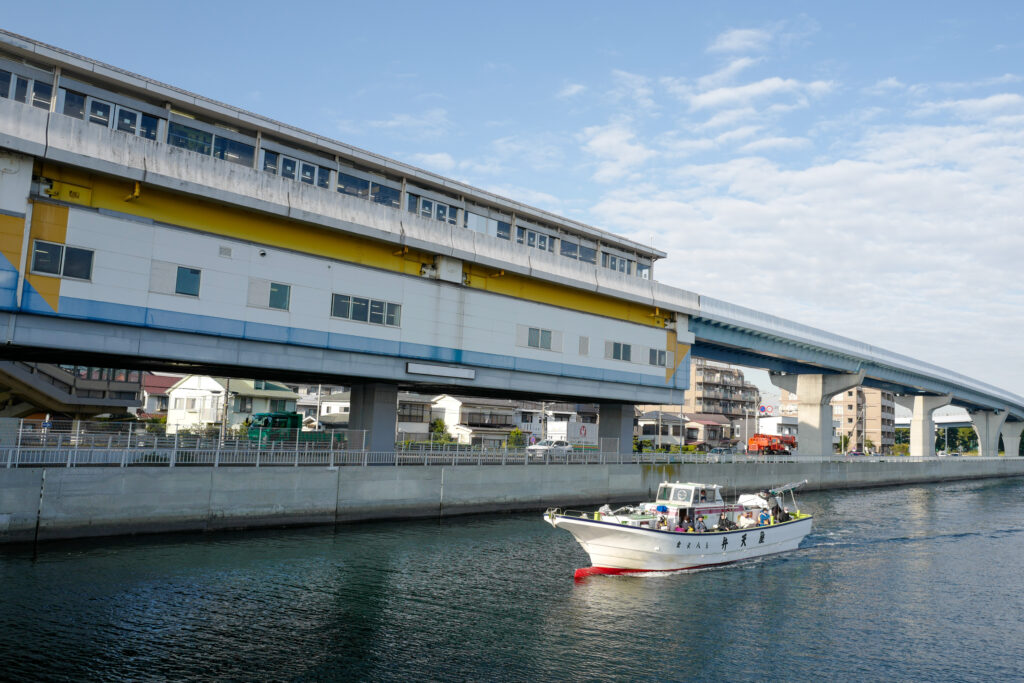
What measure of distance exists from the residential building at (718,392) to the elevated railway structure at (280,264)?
3863 inches

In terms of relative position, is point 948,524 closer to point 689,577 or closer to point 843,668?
point 689,577

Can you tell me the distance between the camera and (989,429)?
440 feet

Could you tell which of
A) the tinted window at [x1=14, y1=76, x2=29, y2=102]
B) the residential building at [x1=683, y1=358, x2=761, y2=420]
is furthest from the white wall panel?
the residential building at [x1=683, y1=358, x2=761, y2=420]

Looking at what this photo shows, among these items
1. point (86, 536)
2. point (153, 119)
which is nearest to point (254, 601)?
point (86, 536)

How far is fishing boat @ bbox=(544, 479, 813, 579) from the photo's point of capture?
31.1m

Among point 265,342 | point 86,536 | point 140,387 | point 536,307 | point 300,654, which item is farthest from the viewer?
point 140,387

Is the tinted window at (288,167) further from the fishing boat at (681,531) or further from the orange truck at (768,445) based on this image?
the orange truck at (768,445)

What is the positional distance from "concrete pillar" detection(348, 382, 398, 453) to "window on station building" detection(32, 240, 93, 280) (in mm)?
17621

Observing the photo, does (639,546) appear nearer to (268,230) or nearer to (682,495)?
(682,495)

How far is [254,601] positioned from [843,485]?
7726cm

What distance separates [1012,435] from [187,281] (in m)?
174

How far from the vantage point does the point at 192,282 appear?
36.0m

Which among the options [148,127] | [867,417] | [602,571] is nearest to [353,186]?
[148,127]

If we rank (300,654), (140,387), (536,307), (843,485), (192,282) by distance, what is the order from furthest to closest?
(843,485)
(140,387)
(536,307)
(192,282)
(300,654)
